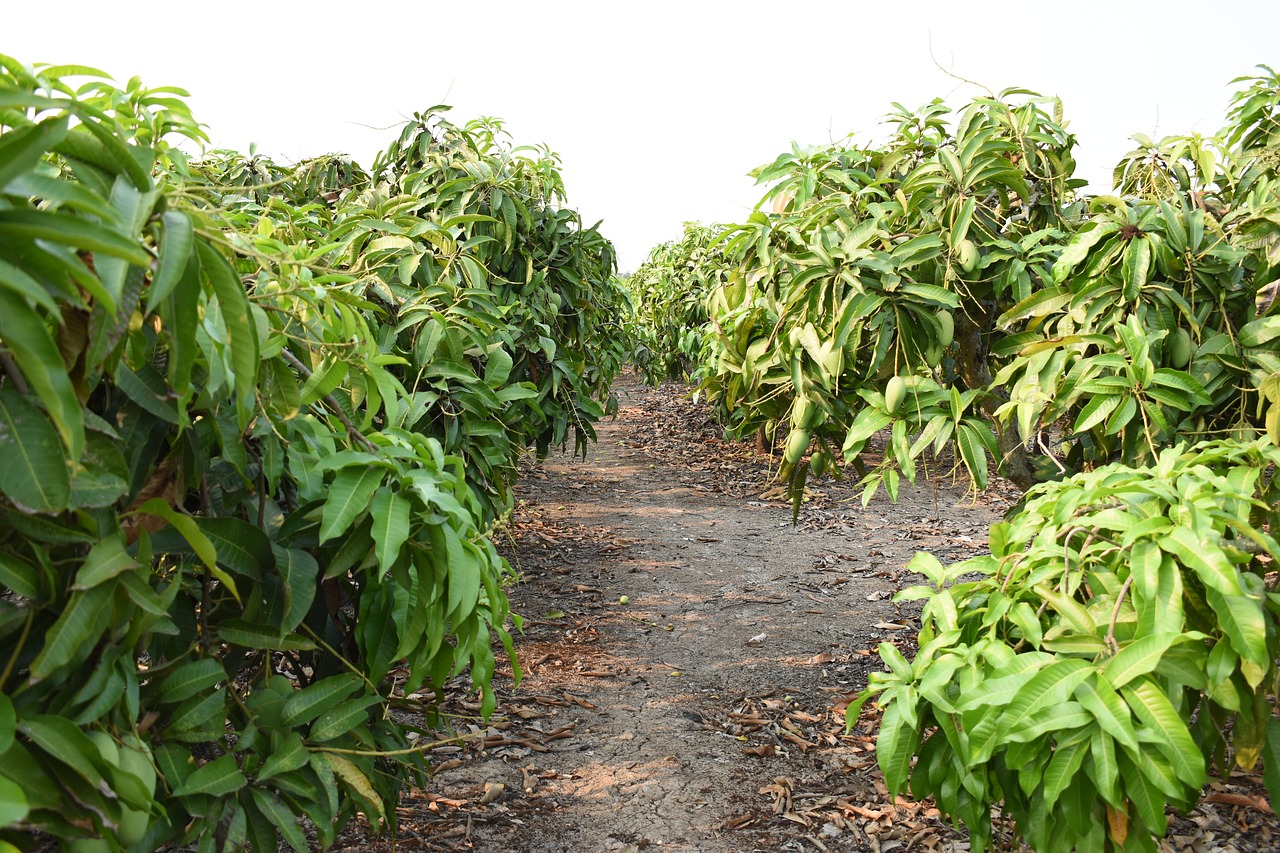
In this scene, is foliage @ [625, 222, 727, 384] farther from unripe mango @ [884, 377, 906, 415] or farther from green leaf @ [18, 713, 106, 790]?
green leaf @ [18, 713, 106, 790]

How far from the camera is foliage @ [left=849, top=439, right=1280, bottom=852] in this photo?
1380mm

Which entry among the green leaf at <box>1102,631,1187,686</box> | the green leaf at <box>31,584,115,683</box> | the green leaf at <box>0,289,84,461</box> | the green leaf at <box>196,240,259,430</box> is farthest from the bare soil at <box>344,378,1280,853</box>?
the green leaf at <box>1102,631,1187,686</box>

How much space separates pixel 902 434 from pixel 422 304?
4.68 feet

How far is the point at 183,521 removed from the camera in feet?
3.47

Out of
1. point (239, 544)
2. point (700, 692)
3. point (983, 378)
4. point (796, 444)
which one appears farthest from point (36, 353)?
point (700, 692)

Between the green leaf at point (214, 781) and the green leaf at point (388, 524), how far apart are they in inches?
13.3

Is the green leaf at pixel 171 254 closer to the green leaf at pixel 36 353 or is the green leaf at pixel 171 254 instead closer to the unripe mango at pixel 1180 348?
the green leaf at pixel 36 353

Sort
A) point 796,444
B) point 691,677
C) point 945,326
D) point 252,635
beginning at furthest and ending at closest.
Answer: point 691,677
point 796,444
point 945,326
point 252,635

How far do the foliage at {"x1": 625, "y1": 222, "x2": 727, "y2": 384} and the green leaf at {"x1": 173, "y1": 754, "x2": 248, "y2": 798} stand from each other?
8.65 metres

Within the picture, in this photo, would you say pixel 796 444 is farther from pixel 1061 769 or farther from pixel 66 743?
pixel 66 743

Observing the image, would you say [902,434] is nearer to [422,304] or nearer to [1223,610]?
[1223,610]

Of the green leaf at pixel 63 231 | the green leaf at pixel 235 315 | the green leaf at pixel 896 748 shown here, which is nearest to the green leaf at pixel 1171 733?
the green leaf at pixel 896 748

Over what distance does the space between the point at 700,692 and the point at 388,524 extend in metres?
2.57

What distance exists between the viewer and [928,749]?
5.93 feet
